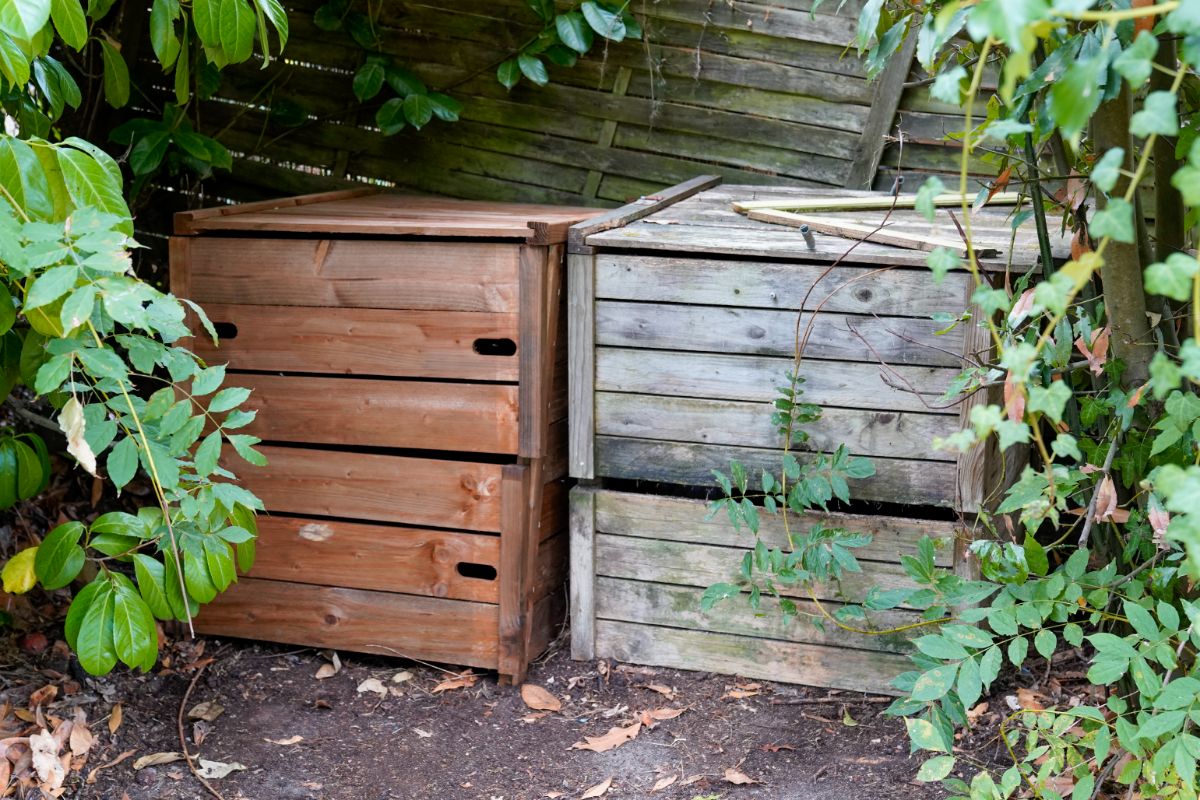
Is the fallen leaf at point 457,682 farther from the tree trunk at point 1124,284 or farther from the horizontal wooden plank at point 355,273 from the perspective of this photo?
the tree trunk at point 1124,284

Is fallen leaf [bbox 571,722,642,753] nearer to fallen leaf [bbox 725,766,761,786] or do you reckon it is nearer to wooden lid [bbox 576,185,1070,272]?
fallen leaf [bbox 725,766,761,786]

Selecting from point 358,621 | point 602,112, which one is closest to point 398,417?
point 358,621

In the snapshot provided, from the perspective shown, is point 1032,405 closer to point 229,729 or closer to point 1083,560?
point 1083,560

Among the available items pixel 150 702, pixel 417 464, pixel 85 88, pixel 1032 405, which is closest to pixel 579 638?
pixel 417 464

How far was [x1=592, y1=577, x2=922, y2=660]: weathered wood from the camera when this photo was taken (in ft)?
9.32

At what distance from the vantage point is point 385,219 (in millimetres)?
3137

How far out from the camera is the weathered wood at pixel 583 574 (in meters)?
3.04

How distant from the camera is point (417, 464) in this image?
3023mm

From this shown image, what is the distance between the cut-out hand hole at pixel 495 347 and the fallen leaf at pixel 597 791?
1.08 meters

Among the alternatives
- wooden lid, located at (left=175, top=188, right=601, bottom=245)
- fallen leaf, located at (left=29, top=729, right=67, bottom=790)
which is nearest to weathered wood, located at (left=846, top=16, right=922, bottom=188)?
wooden lid, located at (left=175, top=188, right=601, bottom=245)

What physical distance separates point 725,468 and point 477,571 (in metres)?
0.72

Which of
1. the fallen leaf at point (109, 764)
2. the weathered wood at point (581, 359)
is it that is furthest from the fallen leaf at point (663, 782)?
the fallen leaf at point (109, 764)

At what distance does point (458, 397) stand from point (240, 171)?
2093mm

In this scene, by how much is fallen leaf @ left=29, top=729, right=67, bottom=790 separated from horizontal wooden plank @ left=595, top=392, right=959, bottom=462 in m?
1.45
